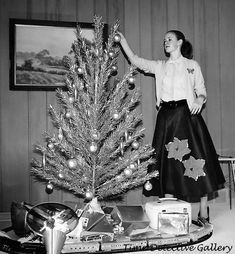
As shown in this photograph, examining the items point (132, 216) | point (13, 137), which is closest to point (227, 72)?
point (132, 216)

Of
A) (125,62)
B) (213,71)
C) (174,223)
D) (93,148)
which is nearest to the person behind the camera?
(174,223)

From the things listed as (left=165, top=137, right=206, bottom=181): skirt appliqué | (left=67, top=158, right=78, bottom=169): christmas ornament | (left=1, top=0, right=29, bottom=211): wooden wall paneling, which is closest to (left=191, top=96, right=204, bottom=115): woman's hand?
→ (left=165, top=137, right=206, bottom=181): skirt appliqué

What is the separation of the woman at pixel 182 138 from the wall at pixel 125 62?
36 cm

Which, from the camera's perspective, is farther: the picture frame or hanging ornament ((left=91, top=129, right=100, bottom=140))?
the picture frame

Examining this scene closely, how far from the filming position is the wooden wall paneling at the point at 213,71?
2801mm

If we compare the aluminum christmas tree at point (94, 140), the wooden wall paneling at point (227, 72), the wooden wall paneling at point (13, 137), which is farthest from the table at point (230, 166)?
the wooden wall paneling at point (13, 137)

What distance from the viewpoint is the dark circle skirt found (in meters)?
2.20

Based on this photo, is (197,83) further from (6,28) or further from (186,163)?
(6,28)

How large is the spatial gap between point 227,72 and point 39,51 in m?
1.47

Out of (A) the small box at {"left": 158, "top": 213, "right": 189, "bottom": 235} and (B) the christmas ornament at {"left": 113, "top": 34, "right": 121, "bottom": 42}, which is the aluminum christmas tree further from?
(A) the small box at {"left": 158, "top": 213, "right": 189, "bottom": 235}

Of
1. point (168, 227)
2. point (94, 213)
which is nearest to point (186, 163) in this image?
point (168, 227)

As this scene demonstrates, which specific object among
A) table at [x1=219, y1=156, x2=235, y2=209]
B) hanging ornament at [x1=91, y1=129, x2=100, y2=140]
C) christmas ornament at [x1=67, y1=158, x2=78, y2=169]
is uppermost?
hanging ornament at [x1=91, y1=129, x2=100, y2=140]

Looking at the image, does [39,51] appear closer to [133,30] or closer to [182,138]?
[133,30]

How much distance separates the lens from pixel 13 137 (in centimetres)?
250
